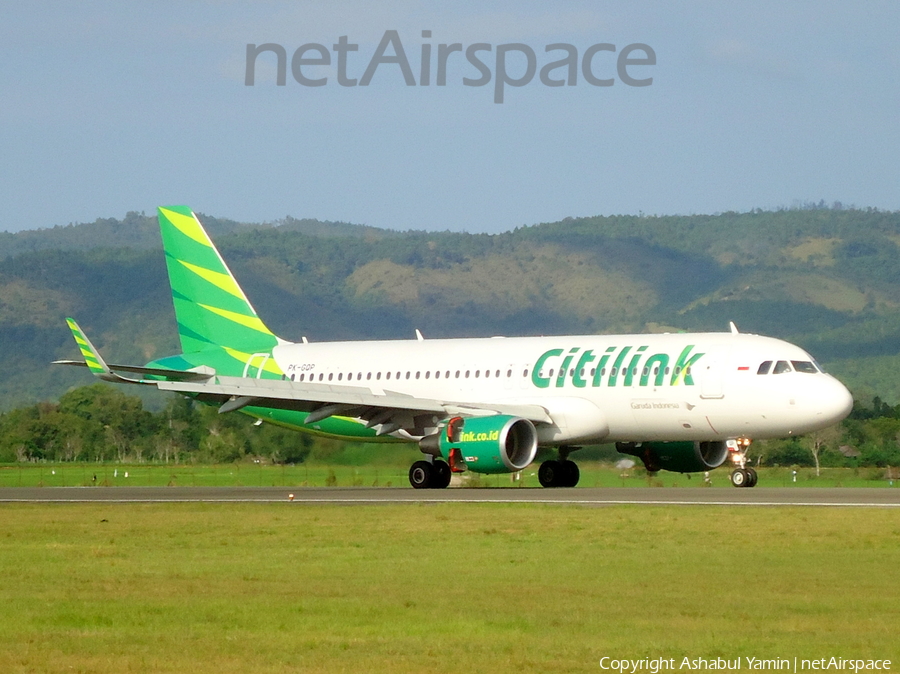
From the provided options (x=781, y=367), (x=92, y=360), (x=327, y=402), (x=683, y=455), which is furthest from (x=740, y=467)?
(x=92, y=360)

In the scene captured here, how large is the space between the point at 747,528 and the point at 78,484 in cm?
3151

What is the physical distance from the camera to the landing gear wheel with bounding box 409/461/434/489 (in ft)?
125

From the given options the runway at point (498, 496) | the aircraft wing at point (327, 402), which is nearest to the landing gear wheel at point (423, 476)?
the runway at point (498, 496)

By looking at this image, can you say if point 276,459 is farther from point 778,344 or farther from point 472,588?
point 472,588

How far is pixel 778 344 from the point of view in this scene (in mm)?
36562

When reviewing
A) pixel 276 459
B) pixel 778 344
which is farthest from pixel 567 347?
pixel 276 459

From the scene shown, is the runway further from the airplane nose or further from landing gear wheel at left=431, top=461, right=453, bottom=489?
the airplane nose

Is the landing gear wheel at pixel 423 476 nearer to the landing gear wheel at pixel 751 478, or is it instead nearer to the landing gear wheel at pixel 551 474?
the landing gear wheel at pixel 551 474

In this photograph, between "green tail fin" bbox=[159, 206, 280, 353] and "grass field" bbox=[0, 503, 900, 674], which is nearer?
"grass field" bbox=[0, 503, 900, 674]

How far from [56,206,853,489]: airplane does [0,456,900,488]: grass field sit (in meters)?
2.04

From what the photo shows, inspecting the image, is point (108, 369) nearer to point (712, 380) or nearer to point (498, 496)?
point (498, 496)

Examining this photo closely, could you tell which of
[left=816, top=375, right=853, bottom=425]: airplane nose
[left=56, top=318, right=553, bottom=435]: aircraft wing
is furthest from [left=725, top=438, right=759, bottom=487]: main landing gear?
[left=56, top=318, right=553, bottom=435]: aircraft wing

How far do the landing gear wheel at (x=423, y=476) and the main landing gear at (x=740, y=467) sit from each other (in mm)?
7337

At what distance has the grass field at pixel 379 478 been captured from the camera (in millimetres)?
43312
